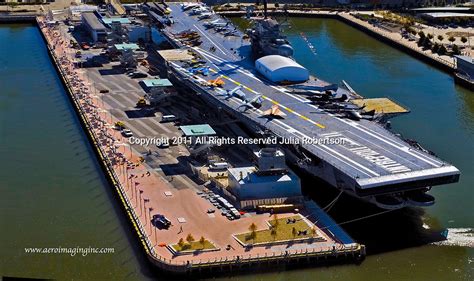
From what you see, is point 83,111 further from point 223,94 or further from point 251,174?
point 251,174

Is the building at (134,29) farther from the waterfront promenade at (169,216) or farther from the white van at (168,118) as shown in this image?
the waterfront promenade at (169,216)

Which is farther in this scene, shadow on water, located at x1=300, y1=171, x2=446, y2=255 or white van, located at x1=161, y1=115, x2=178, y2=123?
white van, located at x1=161, y1=115, x2=178, y2=123

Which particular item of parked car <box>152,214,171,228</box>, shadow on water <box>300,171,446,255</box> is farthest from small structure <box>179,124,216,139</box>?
parked car <box>152,214,171,228</box>

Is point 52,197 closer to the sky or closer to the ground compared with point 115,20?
closer to the ground

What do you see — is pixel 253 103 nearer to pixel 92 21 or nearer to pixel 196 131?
pixel 196 131

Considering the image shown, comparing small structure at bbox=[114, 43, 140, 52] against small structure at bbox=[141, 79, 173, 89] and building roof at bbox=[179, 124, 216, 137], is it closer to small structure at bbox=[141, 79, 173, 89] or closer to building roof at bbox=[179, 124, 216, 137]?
small structure at bbox=[141, 79, 173, 89]

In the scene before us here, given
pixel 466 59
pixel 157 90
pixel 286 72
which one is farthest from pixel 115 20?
pixel 466 59
